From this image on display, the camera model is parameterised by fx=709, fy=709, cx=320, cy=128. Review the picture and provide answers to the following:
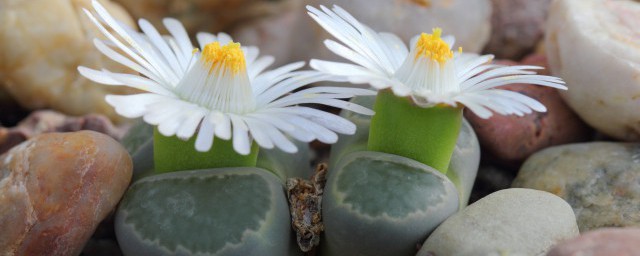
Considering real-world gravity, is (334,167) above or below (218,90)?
below

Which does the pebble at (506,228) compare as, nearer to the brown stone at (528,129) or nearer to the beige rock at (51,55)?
the brown stone at (528,129)

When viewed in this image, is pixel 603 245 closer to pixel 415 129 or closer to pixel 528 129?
pixel 415 129

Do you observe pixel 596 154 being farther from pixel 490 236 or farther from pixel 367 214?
pixel 367 214

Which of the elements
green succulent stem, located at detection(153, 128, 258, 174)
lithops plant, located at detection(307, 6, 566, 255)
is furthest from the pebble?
green succulent stem, located at detection(153, 128, 258, 174)

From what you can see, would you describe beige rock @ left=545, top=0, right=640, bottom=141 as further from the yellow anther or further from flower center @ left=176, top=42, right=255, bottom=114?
flower center @ left=176, top=42, right=255, bottom=114

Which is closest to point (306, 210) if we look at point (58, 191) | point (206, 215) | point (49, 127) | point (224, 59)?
point (206, 215)

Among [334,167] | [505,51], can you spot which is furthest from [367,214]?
[505,51]
